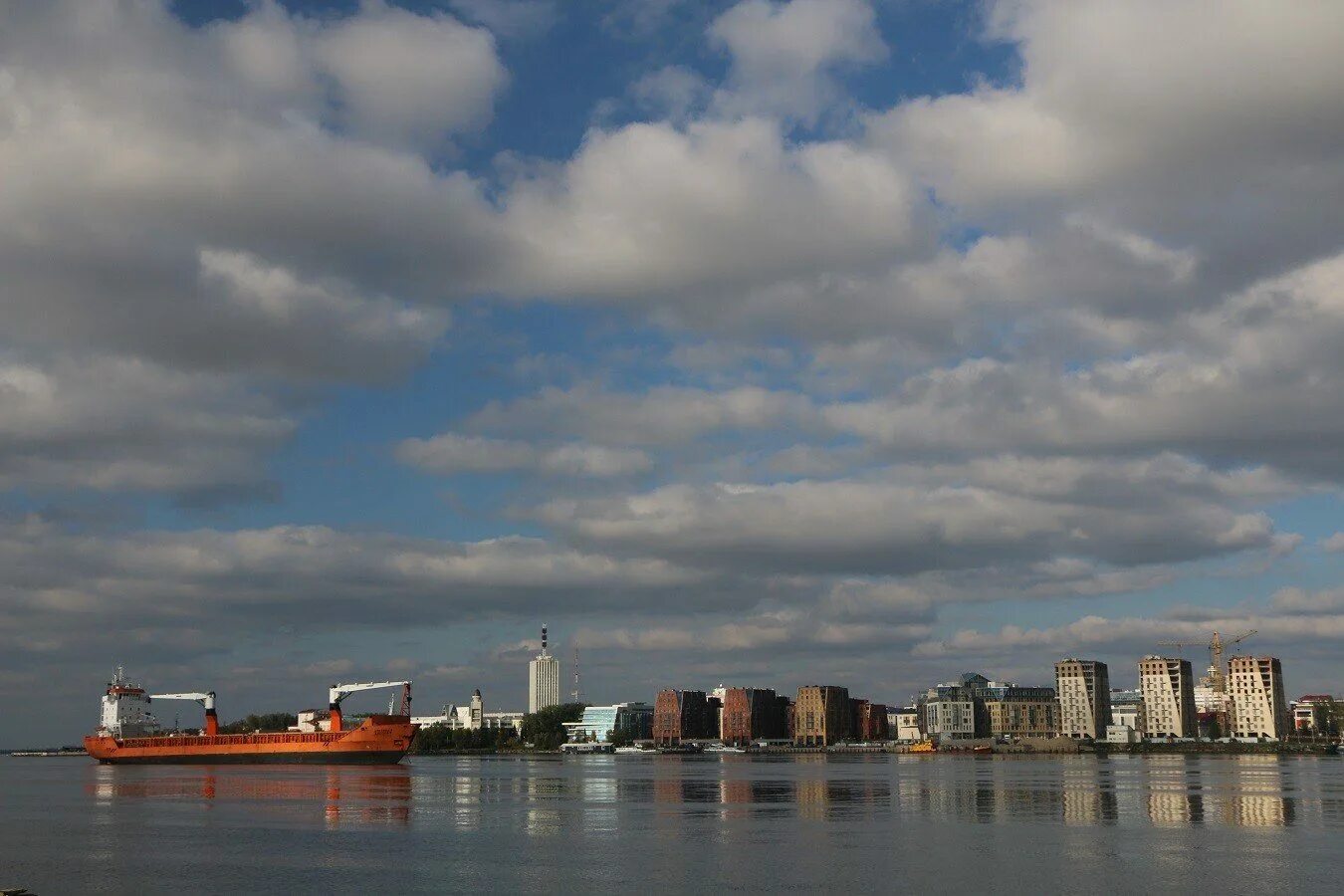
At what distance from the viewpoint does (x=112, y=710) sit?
18700cm

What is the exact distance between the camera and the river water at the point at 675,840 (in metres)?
41.0

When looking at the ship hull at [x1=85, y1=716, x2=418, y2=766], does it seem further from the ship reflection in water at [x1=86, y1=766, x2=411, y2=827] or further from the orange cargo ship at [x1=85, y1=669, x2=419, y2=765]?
the ship reflection in water at [x1=86, y1=766, x2=411, y2=827]

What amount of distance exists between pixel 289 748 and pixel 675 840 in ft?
385

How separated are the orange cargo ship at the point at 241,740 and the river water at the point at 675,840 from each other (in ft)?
189

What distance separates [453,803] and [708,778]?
168ft

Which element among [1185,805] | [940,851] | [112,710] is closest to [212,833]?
[940,851]

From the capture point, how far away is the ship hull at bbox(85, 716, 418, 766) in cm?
15362

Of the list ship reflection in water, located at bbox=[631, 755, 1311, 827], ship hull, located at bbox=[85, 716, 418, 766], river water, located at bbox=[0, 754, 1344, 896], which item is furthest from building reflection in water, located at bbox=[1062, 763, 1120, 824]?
ship hull, located at bbox=[85, 716, 418, 766]

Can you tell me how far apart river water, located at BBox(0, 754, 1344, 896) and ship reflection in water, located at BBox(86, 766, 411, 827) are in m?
0.57

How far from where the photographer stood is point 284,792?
92438 mm

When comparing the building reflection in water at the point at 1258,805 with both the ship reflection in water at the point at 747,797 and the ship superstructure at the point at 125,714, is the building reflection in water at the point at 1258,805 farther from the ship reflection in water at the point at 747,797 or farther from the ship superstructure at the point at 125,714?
the ship superstructure at the point at 125,714

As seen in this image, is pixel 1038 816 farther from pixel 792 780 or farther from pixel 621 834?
pixel 792 780

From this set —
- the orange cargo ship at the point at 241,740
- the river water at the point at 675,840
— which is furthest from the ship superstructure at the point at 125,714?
the river water at the point at 675,840

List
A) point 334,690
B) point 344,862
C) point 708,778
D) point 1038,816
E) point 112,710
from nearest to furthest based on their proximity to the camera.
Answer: point 344,862 < point 1038,816 < point 708,778 < point 334,690 < point 112,710
